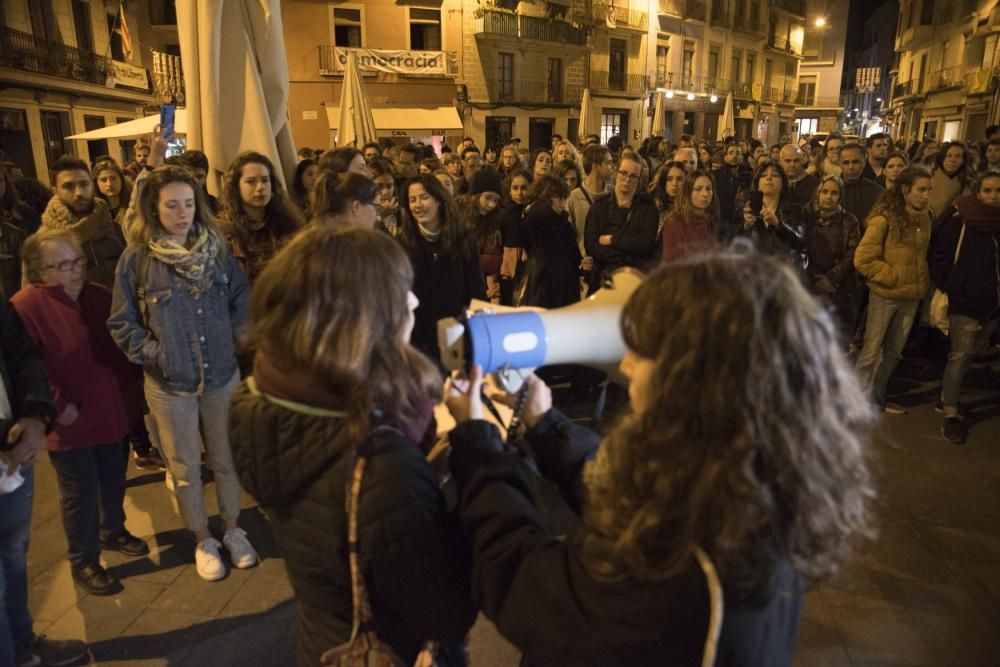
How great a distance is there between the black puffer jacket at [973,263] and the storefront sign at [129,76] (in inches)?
954

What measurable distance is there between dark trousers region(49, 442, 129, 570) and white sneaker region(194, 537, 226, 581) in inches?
16.9

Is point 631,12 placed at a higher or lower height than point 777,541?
higher

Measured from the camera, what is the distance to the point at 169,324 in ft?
9.12

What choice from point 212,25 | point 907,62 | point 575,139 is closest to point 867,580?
point 212,25

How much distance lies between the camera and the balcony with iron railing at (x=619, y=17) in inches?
1086

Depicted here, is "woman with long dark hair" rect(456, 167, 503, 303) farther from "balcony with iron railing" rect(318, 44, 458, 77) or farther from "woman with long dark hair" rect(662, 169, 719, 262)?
"balcony with iron railing" rect(318, 44, 458, 77)

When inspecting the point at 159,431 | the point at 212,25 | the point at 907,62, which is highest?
the point at 907,62

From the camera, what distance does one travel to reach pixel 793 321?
3.00ft

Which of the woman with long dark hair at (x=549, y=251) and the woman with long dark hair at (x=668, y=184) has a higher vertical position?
the woman with long dark hair at (x=668, y=184)

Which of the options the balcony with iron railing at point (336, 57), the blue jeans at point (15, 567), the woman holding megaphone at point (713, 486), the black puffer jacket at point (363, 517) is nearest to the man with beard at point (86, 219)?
the blue jeans at point (15, 567)

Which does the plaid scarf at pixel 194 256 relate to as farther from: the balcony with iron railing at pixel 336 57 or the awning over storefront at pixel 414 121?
the balcony with iron railing at pixel 336 57

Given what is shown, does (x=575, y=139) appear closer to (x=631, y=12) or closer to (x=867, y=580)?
(x=631, y=12)

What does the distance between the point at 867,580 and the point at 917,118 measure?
36.6 metres

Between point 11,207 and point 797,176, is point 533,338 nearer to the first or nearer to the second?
point 11,207
